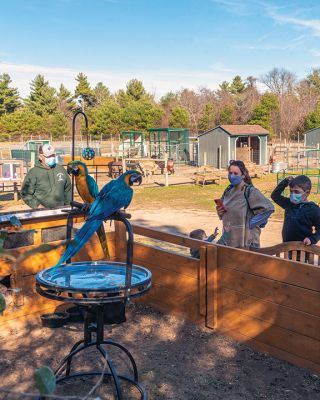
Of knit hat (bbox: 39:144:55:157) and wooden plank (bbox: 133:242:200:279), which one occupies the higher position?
knit hat (bbox: 39:144:55:157)

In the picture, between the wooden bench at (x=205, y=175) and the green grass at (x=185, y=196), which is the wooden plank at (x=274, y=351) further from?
the wooden bench at (x=205, y=175)

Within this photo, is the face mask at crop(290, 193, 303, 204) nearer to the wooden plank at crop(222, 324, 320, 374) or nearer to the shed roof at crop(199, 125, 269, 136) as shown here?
the wooden plank at crop(222, 324, 320, 374)

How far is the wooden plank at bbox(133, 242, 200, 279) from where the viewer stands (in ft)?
14.5

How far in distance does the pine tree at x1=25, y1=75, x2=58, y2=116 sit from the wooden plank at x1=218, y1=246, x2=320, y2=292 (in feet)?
176

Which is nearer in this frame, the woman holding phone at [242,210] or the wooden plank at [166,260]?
the woman holding phone at [242,210]

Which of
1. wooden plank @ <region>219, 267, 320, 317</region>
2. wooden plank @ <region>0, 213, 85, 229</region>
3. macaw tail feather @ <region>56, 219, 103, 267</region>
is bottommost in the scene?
wooden plank @ <region>219, 267, 320, 317</region>

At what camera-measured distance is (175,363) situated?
3.76m

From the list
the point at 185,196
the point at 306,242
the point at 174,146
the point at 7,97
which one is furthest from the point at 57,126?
the point at 306,242

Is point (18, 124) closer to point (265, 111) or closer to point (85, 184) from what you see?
point (265, 111)

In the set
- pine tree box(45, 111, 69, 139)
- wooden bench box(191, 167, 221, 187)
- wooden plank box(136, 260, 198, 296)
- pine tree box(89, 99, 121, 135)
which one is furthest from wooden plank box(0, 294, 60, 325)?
pine tree box(89, 99, 121, 135)

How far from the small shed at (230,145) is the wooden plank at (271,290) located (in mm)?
23429

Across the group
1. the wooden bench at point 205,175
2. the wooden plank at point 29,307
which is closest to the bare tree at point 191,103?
the wooden bench at point 205,175

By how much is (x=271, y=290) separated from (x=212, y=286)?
64 cm

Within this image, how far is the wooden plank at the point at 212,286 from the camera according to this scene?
4.14m
